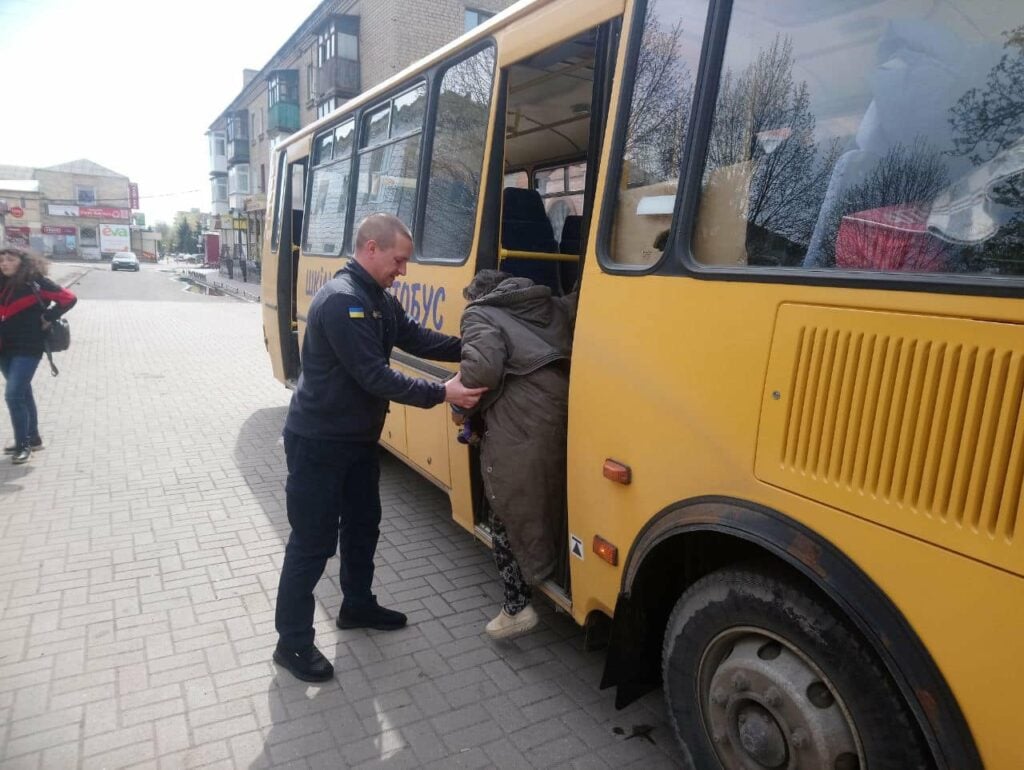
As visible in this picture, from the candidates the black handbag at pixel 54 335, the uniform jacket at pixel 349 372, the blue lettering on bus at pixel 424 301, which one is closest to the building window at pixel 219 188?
the black handbag at pixel 54 335

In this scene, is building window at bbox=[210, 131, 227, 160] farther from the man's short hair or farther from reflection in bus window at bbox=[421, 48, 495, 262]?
the man's short hair

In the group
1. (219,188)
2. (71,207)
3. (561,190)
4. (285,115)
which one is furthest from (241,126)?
(561,190)

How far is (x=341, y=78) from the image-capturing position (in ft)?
87.8

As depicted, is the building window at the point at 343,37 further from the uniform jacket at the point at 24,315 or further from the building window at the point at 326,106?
the uniform jacket at the point at 24,315

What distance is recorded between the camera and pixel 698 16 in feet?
7.52

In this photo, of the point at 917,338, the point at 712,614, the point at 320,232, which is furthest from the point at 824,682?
the point at 320,232

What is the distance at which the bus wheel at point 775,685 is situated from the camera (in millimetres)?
1797

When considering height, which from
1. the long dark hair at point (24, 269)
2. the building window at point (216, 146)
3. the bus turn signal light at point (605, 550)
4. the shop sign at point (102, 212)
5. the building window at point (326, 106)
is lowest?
the bus turn signal light at point (605, 550)

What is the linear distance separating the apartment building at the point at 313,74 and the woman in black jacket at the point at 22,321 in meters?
20.4

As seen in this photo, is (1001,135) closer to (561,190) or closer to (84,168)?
(561,190)

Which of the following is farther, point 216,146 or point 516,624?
point 216,146

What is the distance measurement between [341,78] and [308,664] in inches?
1091

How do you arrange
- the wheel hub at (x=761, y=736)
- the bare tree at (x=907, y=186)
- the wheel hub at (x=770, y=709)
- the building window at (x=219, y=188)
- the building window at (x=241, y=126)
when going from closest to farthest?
the bare tree at (x=907, y=186) → the wheel hub at (x=770, y=709) → the wheel hub at (x=761, y=736) → the building window at (x=241, y=126) → the building window at (x=219, y=188)

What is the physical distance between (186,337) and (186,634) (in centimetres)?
1289
